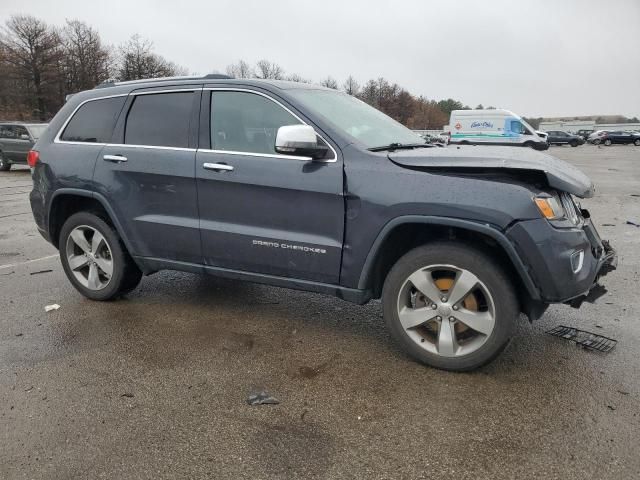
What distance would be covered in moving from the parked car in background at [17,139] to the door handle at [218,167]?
16.9 meters

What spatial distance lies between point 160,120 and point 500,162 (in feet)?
8.77

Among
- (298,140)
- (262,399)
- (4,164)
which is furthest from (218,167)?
(4,164)

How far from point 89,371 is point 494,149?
124 inches

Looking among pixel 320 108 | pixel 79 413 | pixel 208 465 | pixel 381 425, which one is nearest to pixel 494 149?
pixel 320 108

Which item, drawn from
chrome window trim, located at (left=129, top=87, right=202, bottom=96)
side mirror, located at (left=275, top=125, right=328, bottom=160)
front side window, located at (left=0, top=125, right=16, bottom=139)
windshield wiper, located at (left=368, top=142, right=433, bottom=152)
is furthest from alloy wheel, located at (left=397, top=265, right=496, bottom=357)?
front side window, located at (left=0, top=125, right=16, bottom=139)

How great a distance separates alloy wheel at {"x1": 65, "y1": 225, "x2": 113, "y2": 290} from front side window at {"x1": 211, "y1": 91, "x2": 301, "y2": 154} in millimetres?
1556

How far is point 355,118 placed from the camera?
13.0 feet

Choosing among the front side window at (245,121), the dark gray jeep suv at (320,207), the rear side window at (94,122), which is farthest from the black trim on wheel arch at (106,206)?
the front side window at (245,121)

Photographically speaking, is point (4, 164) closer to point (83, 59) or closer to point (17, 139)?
point (17, 139)

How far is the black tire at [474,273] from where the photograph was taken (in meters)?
3.02

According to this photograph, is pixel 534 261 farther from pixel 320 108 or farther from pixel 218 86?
pixel 218 86

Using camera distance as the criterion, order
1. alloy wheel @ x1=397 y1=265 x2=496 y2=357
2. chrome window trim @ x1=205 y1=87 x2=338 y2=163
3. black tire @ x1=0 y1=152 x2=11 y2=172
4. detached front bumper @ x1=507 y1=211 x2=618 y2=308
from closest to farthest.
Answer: detached front bumper @ x1=507 y1=211 x2=618 y2=308 < alloy wheel @ x1=397 y1=265 x2=496 y2=357 < chrome window trim @ x1=205 y1=87 x2=338 y2=163 < black tire @ x1=0 y1=152 x2=11 y2=172

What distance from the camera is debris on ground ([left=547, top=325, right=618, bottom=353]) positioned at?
3584mm

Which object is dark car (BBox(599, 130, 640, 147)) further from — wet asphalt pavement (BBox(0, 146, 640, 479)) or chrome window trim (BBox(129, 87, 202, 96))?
chrome window trim (BBox(129, 87, 202, 96))
